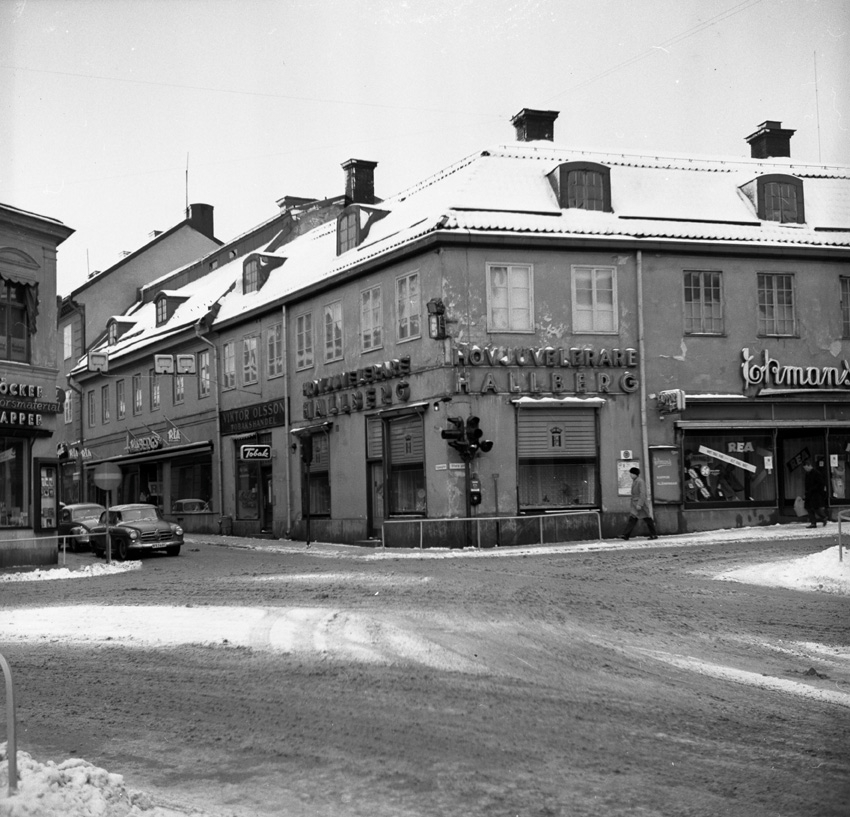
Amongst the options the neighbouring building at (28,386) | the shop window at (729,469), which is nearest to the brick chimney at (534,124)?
the shop window at (729,469)

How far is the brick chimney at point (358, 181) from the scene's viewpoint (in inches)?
1639

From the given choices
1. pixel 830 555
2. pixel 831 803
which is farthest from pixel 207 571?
pixel 831 803

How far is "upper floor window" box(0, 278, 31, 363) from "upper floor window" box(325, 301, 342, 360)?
929cm

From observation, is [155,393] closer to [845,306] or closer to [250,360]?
[250,360]

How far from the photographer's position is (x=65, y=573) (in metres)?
24.0

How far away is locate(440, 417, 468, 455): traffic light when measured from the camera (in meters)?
27.3

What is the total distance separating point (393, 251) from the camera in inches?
1195

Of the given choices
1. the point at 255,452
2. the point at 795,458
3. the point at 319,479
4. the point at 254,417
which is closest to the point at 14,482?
the point at 319,479

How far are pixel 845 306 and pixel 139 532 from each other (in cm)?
1891

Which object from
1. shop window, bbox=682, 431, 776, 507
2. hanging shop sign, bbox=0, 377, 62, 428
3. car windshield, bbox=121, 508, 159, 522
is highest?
hanging shop sign, bbox=0, 377, 62, 428

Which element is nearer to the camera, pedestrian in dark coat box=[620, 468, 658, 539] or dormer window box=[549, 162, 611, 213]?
pedestrian in dark coat box=[620, 468, 658, 539]

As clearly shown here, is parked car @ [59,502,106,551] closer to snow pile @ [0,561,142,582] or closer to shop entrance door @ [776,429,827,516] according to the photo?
snow pile @ [0,561,142,582]

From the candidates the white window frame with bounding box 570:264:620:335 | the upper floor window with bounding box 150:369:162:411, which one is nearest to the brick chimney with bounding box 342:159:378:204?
the upper floor window with bounding box 150:369:162:411

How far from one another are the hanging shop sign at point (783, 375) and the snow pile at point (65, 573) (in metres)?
15.5
